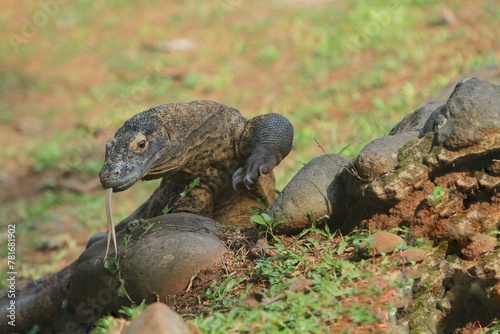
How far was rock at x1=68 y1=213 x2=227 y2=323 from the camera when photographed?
13.5 ft

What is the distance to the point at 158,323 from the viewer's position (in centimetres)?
304

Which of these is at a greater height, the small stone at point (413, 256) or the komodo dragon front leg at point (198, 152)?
the komodo dragon front leg at point (198, 152)

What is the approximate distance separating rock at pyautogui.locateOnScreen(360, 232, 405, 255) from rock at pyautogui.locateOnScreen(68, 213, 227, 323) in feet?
2.65

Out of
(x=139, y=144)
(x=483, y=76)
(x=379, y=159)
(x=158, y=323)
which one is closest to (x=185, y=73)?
(x=483, y=76)

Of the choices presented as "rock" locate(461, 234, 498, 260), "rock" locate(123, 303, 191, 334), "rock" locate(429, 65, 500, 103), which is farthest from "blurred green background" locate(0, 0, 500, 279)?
"rock" locate(123, 303, 191, 334)

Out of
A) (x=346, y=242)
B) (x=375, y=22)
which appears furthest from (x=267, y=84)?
(x=346, y=242)

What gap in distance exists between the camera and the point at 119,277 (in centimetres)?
432

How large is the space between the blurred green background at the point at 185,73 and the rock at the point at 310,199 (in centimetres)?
230

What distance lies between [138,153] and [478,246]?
1.78m

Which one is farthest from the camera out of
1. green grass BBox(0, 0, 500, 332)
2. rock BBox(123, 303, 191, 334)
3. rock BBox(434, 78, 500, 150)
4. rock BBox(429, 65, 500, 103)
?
green grass BBox(0, 0, 500, 332)

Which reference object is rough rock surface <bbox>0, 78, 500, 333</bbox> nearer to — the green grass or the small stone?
the small stone

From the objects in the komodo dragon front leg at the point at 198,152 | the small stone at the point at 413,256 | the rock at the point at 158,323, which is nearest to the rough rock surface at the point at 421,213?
the small stone at the point at 413,256
